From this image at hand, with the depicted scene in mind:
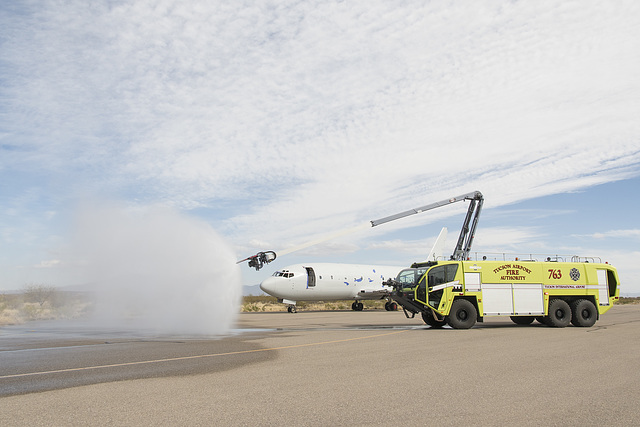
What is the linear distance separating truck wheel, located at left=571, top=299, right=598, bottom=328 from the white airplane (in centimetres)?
1620

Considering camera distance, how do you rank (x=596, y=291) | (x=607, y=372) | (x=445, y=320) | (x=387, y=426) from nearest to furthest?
(x=387, y=426)
(x=607, y=372)
(x=445, y=320)
(x=596, y=291)

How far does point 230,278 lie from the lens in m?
21.0

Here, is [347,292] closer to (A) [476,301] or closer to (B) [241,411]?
(A) [476,301]

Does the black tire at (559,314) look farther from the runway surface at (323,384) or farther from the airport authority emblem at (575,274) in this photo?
the runway surface at (323,384)

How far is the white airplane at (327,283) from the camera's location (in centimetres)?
3959

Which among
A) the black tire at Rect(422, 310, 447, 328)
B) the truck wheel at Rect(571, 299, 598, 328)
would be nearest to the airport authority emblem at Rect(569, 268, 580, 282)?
the truck wheel at Rect(571, 299, 598, 328)

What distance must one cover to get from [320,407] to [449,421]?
161 cm

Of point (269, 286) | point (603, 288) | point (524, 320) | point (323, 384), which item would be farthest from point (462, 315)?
point (269, 286)

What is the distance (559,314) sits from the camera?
21.0 metres

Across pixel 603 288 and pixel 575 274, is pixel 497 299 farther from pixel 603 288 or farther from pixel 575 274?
pixel 603 288

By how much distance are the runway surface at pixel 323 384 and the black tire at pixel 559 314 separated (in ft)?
23.4

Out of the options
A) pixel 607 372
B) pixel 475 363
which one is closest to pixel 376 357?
pixel 475 363

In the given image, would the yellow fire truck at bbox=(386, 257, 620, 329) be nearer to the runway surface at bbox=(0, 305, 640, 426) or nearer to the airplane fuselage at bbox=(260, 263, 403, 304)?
the runway surface at bbox=(0, 305, 640, 426)

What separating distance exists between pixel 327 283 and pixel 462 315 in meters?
23.1
